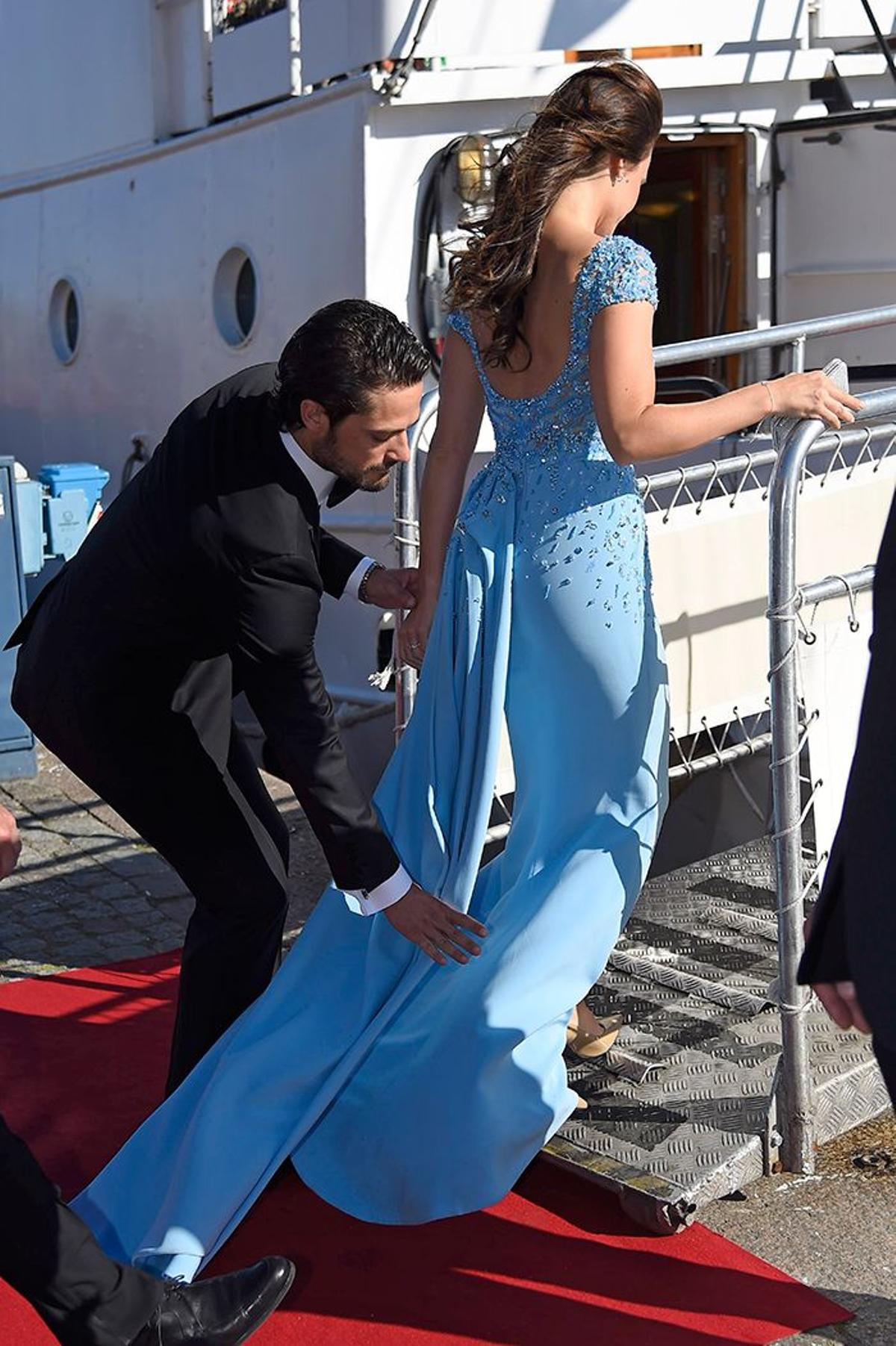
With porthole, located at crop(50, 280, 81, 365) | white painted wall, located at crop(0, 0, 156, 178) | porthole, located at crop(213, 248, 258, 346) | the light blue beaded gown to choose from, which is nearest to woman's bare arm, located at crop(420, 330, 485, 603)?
the light blue beaded gown

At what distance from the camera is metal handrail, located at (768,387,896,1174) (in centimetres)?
336

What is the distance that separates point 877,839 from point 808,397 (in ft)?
5.28

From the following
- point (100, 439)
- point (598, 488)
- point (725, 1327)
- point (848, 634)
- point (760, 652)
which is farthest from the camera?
point (100, 439)

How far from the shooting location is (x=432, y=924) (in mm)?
3311

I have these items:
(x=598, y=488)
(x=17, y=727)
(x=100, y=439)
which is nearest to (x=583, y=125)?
(x=598, y=488)

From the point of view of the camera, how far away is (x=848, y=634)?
12.2 ft

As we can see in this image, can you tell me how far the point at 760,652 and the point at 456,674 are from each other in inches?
59.5

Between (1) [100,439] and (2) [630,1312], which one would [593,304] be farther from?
(1) [100,439]

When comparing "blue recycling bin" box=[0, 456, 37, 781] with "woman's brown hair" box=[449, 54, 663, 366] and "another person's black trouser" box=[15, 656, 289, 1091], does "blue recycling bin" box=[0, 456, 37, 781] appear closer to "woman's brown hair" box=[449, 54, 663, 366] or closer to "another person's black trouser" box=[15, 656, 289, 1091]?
"another person's black trouser" box=[15, 656, 289, 1091]

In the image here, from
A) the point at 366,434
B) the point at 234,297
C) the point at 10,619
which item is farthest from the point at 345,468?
the point at 234,297

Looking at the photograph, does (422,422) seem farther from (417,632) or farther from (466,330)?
(417,632)

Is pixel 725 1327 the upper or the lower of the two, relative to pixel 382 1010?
lower

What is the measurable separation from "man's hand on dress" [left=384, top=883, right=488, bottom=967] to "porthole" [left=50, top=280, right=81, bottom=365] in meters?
7.39

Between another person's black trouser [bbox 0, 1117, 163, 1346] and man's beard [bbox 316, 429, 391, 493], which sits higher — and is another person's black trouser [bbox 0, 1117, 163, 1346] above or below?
below
